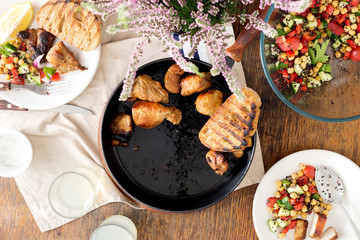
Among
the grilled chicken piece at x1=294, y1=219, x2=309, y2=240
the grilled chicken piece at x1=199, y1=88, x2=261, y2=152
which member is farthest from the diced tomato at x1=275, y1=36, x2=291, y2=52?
the grilled chicken piece at x1=294, y1=219, x2=309, y2=240

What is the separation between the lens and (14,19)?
1.92m

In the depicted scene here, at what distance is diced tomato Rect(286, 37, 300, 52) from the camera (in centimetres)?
183

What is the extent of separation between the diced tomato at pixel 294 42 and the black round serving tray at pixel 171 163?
39 cm

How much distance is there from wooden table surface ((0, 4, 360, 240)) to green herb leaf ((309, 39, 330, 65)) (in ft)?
0.94

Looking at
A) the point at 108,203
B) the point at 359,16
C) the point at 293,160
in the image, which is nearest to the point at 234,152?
the point at 293,160

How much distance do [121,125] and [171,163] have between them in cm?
34

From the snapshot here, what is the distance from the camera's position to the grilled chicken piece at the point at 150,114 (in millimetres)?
1801

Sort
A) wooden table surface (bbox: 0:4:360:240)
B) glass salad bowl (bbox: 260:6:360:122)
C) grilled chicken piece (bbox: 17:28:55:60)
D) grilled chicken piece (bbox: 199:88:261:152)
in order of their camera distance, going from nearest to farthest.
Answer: grilled chicken piece (bbox: 199:88:261:152), glass salad bowl (bbox: 260:6:360:122), grilled chicken piece (bbox: 17:28:55:60), wooden table surface (bbox: 0:4:360:240)

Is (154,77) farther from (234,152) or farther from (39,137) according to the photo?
(39,137)

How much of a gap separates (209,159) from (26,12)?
1263mm

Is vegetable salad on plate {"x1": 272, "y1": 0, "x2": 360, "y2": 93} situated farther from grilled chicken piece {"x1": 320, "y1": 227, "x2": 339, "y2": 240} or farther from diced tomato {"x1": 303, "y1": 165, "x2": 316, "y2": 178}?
grilled chicken piece {"x1": 320, "y1": 227, "x2": 339, "y2": 240}

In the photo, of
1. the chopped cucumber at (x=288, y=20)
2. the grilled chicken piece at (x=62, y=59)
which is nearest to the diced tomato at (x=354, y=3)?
the chopped cucumber at (x=288, y=20)

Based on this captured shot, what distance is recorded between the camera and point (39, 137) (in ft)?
6.82

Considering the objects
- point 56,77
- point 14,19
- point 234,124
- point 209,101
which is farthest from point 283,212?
point 14,19
